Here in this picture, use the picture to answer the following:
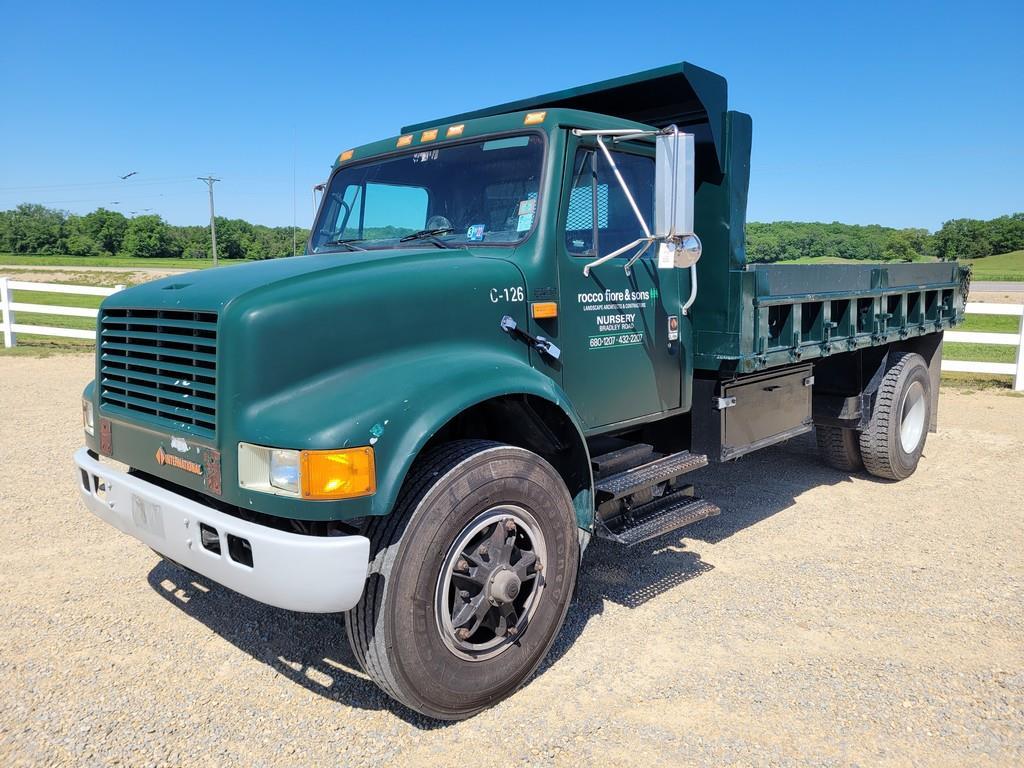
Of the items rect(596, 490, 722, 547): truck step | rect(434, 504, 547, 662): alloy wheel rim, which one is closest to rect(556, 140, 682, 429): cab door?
rect(596, 490, 722, 547): truck step

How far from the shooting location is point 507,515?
312 cm

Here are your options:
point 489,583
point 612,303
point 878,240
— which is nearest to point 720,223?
point 612,303

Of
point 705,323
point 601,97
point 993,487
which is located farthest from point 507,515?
point 993,487

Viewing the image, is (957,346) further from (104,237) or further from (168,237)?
(104,237)

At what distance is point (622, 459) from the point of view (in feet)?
13.7

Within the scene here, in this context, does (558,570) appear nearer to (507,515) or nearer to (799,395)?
(507,515)

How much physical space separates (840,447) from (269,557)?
541 centimetres

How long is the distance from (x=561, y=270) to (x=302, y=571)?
6.00 ft

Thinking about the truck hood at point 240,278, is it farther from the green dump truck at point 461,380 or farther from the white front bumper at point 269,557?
the white front bumper at point 269,557

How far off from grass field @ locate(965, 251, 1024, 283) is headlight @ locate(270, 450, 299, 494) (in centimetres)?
4881

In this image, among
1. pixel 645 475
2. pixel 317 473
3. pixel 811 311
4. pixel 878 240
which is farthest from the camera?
pixel 878 240

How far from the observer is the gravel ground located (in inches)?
114

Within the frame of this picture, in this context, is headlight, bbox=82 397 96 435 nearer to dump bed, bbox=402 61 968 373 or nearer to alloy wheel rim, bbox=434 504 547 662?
alloy wheel rim, bbox=434 504 547 662

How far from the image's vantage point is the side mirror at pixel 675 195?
3189 mm
